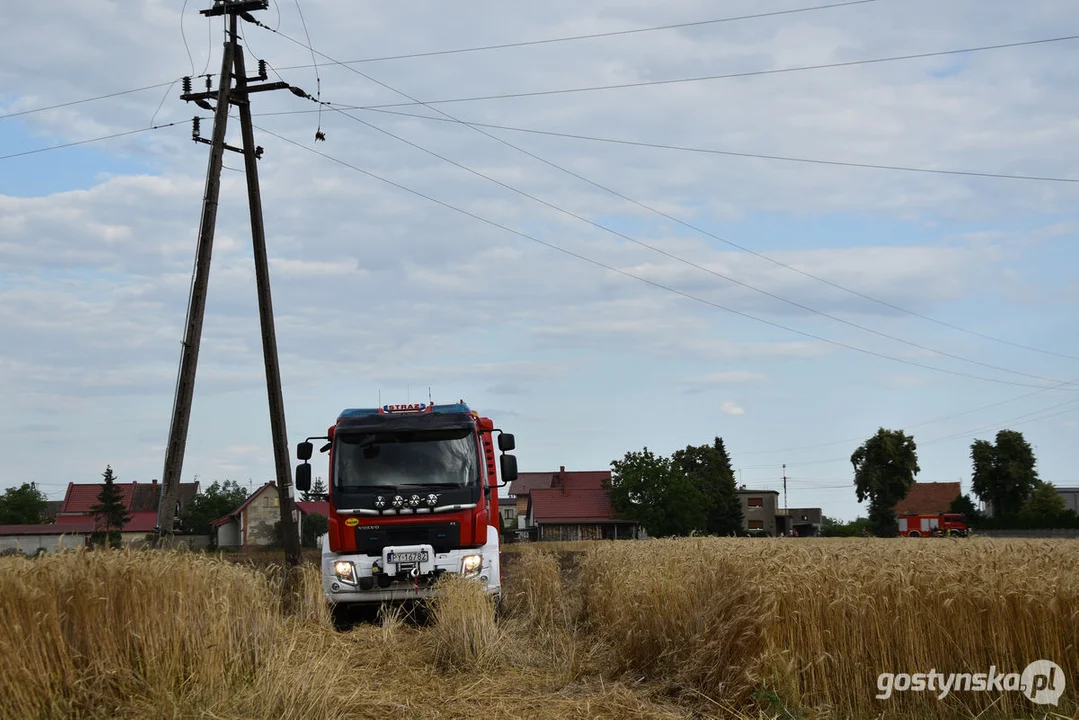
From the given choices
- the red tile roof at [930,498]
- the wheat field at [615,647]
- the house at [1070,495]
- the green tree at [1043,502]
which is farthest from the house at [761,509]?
the wheat field at [615,647]

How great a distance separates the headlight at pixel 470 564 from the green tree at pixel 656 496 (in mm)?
73351

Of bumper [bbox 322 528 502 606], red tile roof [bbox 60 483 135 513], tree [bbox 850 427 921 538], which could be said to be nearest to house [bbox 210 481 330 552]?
red tile roof [bbox 60 483 135 513]

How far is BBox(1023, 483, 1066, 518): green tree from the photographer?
78.9m

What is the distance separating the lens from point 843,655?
27.8 ft

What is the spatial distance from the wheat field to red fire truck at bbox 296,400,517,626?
3.31 meters

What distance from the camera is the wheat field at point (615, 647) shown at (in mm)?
7098

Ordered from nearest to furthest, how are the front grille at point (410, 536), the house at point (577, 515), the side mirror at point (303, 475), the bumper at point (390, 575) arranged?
1. the bumper at point (390, 575)
2. the front grille at point (410, 536)
3. the side mirror at point (303, 475)
4. the house at point (577, 515)

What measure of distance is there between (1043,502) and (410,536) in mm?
78879

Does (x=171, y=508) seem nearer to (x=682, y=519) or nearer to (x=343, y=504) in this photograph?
(x=343, y=504)

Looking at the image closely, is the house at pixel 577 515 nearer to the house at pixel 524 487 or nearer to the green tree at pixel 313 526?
the green tree at pixel 313 526

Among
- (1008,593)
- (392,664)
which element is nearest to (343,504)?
(392,664)

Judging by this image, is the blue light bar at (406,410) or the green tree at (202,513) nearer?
the blue light bar at (406,410)

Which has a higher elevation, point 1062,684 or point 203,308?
point 203,308

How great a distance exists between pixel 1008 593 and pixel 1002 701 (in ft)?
2.84
